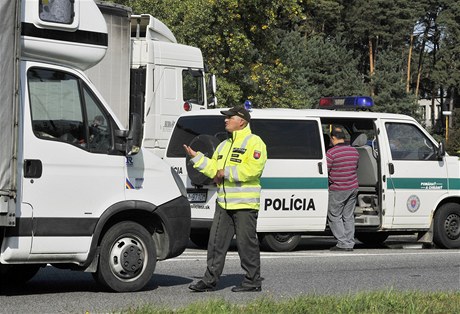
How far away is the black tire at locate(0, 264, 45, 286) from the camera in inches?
436

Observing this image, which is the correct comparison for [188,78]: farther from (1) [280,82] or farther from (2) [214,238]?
(1) [280,82]

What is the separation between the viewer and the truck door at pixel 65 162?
32.0 feet

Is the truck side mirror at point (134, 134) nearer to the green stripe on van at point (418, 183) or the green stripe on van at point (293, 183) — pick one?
the green stripe on van at point (293, 183)

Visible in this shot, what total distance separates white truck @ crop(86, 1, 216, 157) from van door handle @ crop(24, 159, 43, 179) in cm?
907

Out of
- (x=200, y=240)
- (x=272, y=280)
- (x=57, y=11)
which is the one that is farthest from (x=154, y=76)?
(x=57, y=11)

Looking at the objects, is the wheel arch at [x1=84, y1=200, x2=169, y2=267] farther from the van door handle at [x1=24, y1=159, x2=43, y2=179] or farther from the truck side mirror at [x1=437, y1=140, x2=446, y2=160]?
the truck side mirror at [x1=437, y1=140, x2=446, y2=160]

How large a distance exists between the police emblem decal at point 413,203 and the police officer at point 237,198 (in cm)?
634

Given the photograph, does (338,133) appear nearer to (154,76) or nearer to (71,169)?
(154,76)

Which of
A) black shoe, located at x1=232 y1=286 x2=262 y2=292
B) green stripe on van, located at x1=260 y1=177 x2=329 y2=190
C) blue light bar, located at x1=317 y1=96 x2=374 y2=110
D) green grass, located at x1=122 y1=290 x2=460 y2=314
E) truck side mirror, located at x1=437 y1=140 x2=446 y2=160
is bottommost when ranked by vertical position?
black shoe, located at x1=232 y1=286 x2=262 y2=292

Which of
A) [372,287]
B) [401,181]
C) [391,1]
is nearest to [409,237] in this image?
[401,181]

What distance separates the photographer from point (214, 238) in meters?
10.9

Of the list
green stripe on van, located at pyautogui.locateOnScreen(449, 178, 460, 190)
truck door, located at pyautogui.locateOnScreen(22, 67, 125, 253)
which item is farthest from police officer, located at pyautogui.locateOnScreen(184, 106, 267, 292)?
green stripe on van, located at pyautogui.locateOnScreen(449, 178, 460, 190)

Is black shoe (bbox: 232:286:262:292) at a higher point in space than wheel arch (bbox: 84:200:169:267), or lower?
lower

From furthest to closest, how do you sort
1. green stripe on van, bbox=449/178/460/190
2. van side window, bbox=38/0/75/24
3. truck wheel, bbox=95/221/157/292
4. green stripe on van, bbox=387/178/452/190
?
green stripe on van, bbox=449/178/460/190 → green stripe on van, bbox=387/178/452/190 → truck wheel, bbox=95/221/157/292 → van side window, bbox=38/0/75/24
